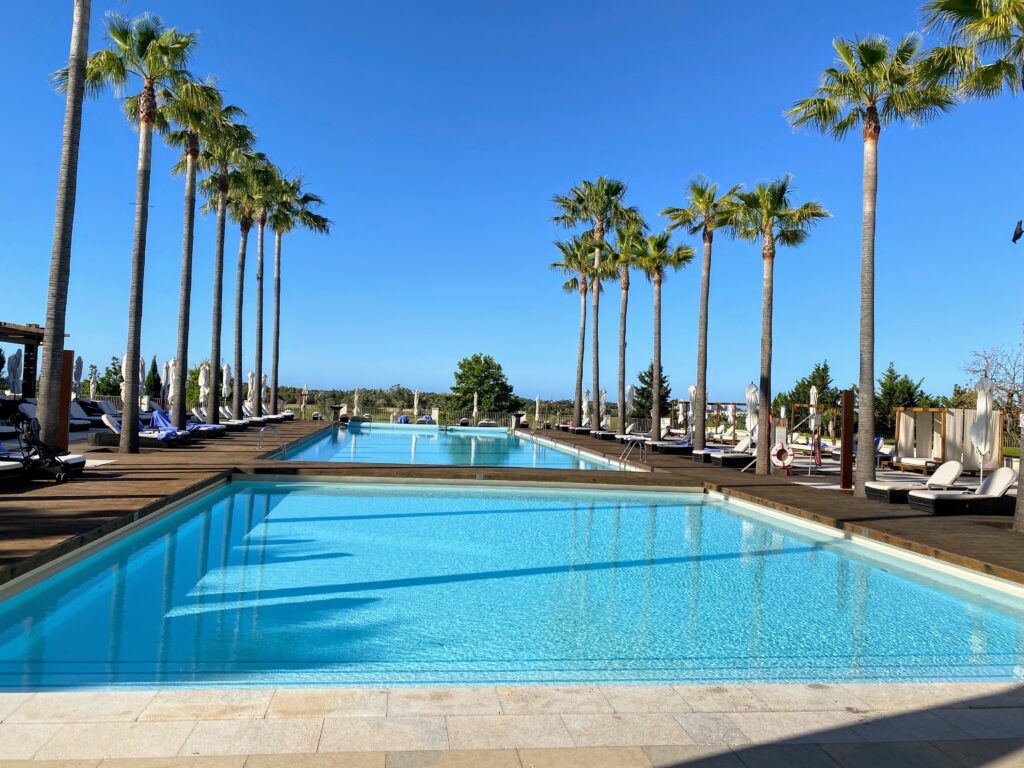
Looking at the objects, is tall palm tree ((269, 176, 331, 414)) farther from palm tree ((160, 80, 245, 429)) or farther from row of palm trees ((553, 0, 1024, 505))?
row of palm trees ((553, 0, 1024, 505))

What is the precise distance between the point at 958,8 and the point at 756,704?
8885 mm

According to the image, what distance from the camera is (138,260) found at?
43.4 ft

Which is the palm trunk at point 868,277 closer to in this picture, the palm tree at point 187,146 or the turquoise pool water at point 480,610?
the turquoise pool water at point 480,610

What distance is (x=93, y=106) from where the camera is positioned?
44.4ft

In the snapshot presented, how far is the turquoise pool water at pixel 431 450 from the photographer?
58.0ft

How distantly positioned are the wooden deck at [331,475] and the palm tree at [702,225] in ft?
9.63

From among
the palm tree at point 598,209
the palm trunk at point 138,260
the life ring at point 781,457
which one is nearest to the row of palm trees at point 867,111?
the life ring at point 781,457

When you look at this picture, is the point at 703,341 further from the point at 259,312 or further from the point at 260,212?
the point at 259,312

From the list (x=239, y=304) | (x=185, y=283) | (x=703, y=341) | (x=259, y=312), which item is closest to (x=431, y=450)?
(x=185, y=283)

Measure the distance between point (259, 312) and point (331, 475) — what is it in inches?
716

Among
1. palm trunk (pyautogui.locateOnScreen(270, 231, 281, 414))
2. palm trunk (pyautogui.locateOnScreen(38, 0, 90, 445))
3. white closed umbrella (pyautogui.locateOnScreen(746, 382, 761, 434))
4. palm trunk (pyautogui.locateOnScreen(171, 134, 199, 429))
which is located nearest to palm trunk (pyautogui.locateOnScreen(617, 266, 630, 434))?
white closed umbrella (pyautogui.locateOnScreen(746, 382, 761, 434))

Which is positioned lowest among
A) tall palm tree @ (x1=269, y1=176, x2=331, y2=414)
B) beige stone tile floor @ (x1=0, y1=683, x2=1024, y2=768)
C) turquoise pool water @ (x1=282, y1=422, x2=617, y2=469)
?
beige stone tile floor @ (x1=0, y1=683, x2=1024, y2=768)

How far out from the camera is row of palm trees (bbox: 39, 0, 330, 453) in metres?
9.91

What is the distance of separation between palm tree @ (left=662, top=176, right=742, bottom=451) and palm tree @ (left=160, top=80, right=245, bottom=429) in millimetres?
11529
